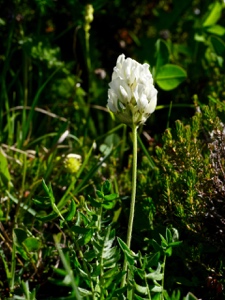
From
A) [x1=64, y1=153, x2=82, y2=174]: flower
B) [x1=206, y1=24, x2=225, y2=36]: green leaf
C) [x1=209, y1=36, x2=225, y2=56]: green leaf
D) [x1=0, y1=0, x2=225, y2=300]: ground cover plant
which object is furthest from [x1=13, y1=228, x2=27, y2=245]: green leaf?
[x1=206, y1=24, x2=225, y2=36]: green leaf

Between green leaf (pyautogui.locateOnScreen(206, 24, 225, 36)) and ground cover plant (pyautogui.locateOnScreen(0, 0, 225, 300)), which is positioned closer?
ground cover plant (pyautogui.locateOnScreen(0, 0, 225, 300))

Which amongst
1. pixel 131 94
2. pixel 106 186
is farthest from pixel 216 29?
pixel 106 186

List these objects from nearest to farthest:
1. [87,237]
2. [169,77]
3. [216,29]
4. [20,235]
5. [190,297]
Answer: [190,297], [87,237], [20,235], [169,77], [216,29]

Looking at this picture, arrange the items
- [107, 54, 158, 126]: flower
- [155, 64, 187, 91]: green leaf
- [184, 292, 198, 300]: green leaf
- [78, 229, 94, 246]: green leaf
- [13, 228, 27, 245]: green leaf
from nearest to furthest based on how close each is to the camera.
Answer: [184, 292, 198, 300]: green leaf
[78, 229, 94, 246]: green leaf
[107, 54, 158, 126]: flower
[13, 228, 27, 245]: green leaf
[155, 64, 187, 91]: green leaf

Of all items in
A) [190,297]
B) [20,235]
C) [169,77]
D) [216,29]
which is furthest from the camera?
[216,29]

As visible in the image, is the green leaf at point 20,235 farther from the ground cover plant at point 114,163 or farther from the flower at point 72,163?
the flower at point 72,163

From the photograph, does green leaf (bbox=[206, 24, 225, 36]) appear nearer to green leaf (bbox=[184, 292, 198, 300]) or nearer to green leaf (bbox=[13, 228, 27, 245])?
green leaf (bbox=[13, 228, 27, 245])

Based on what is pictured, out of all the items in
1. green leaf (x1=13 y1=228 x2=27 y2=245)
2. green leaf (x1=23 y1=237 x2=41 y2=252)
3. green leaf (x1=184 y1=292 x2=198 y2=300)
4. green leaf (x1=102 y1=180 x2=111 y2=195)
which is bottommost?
green leaf (x1=184 y1=292 x2=198 y2=300)

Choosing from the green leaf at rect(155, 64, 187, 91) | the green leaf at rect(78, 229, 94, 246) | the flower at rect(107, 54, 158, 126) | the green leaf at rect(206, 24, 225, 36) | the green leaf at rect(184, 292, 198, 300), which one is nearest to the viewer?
the green leaf at rect(184, 292, 198, 300)

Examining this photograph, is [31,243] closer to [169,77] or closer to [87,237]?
[87,237]
